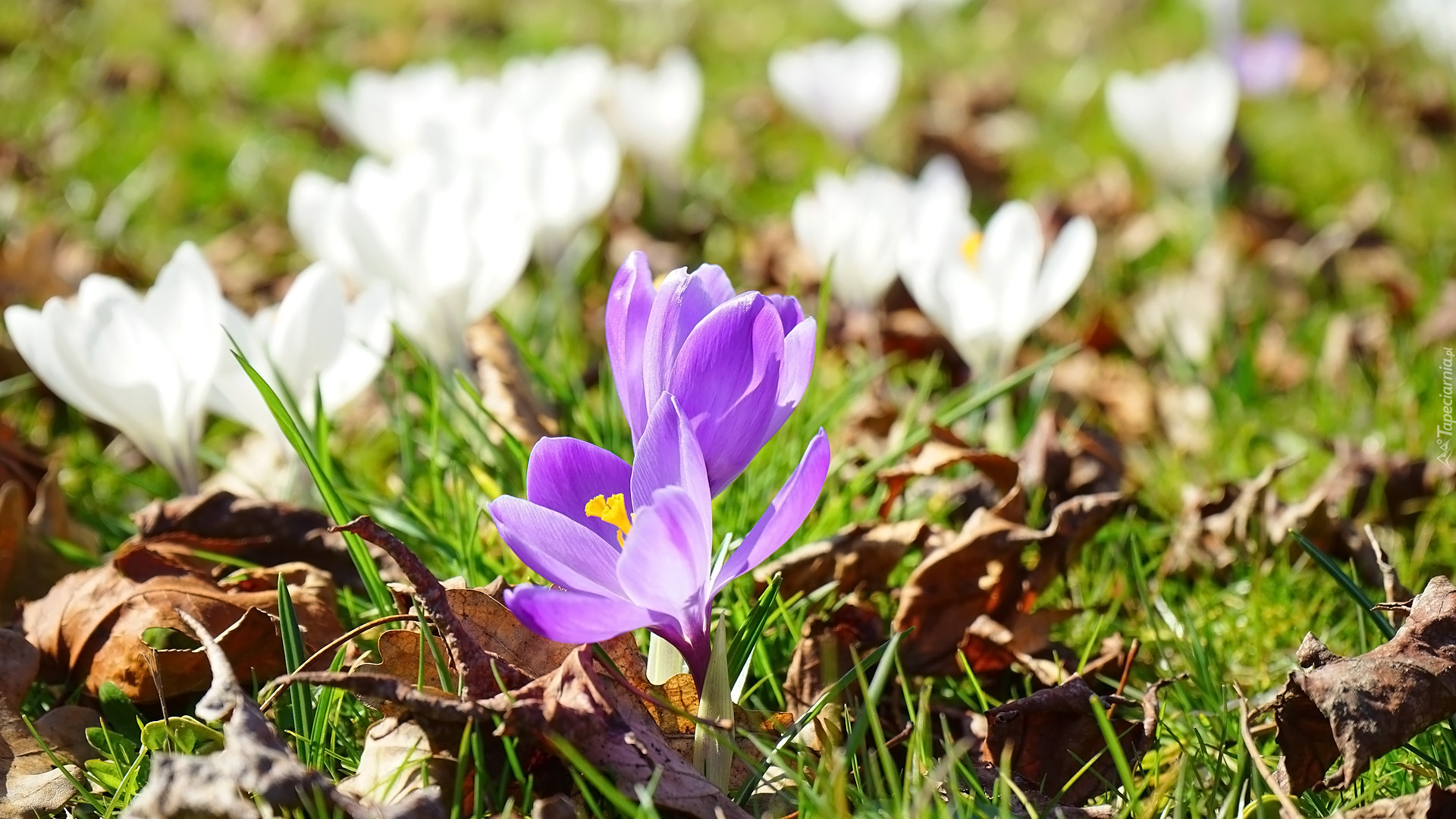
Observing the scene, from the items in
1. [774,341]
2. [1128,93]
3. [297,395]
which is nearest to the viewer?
[774,341]

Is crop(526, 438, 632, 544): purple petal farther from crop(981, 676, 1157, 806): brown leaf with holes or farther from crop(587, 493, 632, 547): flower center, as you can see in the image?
crop(981, 676, 1157, 806): brown leaf with holes

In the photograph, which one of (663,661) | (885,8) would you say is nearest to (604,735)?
(663,661)

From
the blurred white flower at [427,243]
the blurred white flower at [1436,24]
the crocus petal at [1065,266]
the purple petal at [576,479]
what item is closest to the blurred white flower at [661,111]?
the blurred white flower at [427,243]

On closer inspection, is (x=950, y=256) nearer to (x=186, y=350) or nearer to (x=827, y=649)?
(x=827, y=649)

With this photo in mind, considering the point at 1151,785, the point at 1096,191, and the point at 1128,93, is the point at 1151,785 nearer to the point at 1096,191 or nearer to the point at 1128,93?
the point at 1128,93

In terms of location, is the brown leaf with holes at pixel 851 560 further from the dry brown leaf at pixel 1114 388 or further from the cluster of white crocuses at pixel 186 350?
the dry brown leaf at pixel 1114 388

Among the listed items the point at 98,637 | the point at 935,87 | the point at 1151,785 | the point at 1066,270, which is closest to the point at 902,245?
the point at 1066,270
